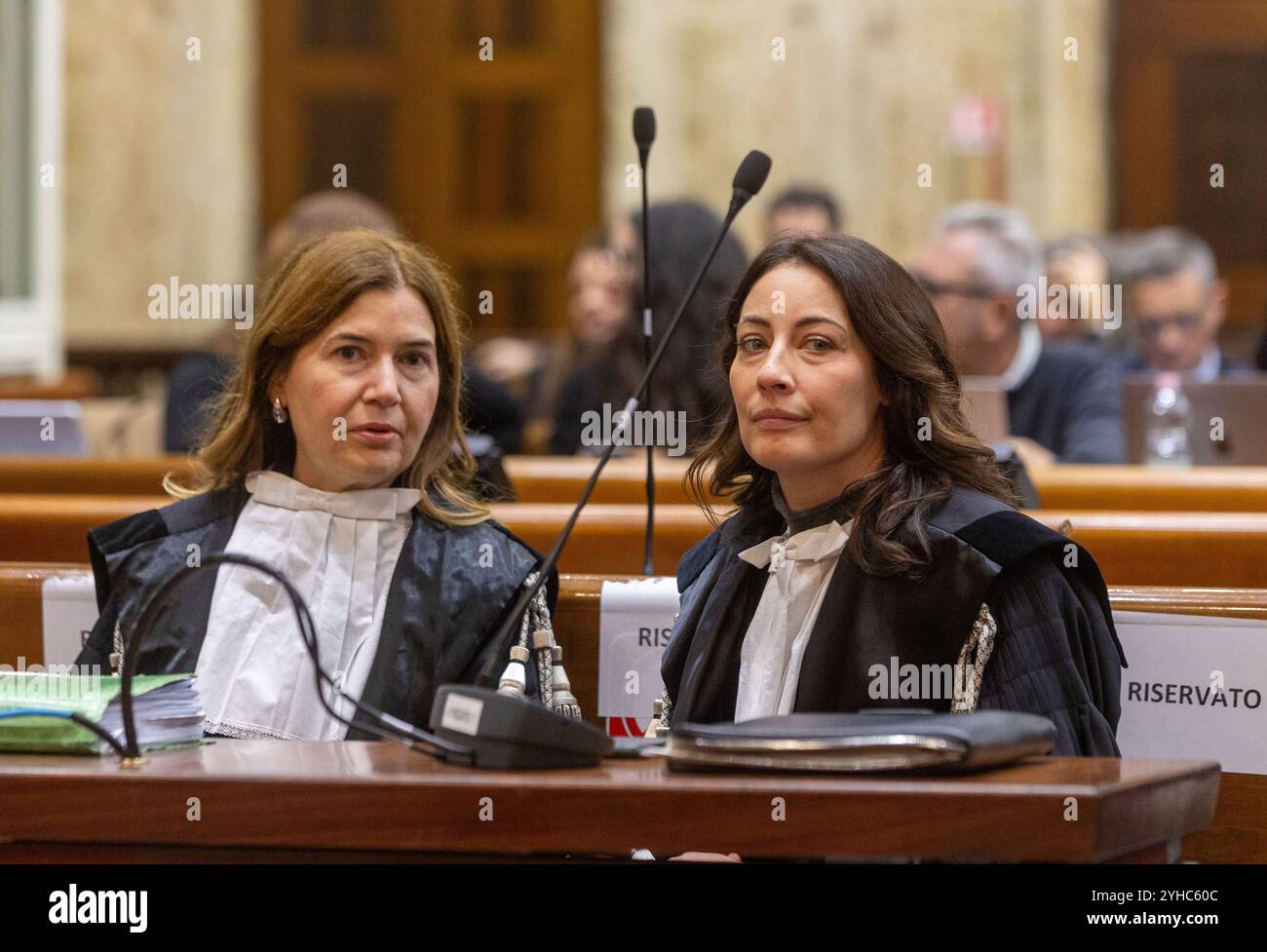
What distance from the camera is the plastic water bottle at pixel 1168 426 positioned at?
482cm

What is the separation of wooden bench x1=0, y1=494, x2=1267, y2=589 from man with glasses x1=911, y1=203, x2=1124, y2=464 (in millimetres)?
1935

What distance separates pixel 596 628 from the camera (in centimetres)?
278

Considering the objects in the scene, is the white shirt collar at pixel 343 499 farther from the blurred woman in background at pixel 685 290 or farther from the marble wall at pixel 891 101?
the marble wall at pixel 891 101

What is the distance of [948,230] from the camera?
18.3ft

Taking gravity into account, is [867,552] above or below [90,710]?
above

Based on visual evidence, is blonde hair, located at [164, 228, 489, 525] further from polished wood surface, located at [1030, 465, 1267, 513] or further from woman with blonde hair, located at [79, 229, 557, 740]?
polished wood surface, located at [1030, 465, 1267, 513]

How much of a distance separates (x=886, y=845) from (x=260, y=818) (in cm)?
61

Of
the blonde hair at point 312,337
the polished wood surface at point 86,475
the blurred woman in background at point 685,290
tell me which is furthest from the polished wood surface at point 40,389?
the blonde hair at point 312,337

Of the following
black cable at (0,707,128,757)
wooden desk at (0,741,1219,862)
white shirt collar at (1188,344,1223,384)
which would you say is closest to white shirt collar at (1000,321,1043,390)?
white shirt collar at (1188,344,1223,384)

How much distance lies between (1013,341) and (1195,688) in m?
3.05

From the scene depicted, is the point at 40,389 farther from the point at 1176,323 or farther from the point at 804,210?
the point at 1176,323

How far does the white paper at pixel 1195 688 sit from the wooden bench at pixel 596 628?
22mm

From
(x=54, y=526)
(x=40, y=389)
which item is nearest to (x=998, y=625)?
(x=54, y=526)

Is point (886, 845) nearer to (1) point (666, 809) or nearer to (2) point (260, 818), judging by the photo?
(1) point (666, 809)
